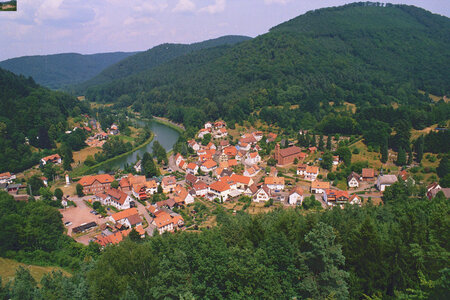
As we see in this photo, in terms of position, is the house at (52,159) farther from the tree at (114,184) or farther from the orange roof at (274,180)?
the orange roof at (274,180)

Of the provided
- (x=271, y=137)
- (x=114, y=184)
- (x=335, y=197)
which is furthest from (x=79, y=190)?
(x=271, y=137)

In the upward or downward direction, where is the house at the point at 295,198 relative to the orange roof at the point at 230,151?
downward

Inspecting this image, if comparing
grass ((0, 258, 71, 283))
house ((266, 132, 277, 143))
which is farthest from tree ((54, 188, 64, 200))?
house ((266, 132, 277, 143))

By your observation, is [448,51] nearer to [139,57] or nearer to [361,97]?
[361,97]

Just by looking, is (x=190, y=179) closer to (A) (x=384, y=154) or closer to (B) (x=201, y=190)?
(B) (x=201, y=190)

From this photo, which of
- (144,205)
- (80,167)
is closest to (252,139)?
(144,205)

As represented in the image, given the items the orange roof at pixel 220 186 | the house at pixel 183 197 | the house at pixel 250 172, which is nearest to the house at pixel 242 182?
the orange roof at pixel 220 186

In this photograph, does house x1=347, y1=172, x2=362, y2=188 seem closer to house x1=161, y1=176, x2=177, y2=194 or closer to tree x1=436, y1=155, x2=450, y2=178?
tree x1=436, y1=155, x2=450, y2=178
